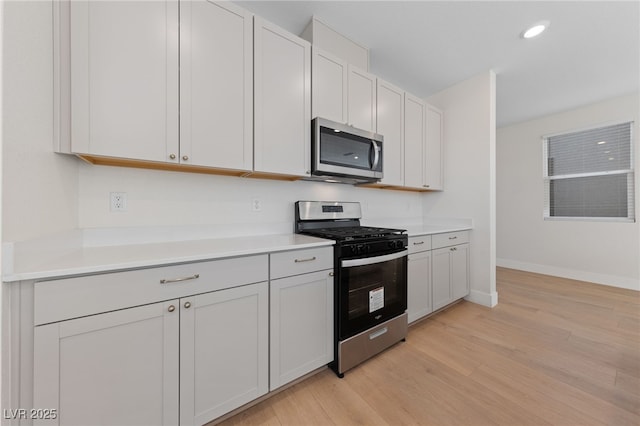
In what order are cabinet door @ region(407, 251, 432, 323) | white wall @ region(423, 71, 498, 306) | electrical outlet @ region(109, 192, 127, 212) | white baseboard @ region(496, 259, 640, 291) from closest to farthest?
electrical outlet @ region(109, 192, 127, 212)
cabinet door @ region(407, 251, 432, 323)
white wall @ region(423, 71, 498, 306)
white baseboard @ region(496, 259, 640, 291)

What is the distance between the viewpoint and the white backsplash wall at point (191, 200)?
1.40 metres

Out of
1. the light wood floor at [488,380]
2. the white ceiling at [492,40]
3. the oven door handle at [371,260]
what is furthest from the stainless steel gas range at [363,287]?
the white ceiling at [492,40]

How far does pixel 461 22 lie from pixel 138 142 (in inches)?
101

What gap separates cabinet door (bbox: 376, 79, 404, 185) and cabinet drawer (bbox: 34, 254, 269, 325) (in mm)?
1724

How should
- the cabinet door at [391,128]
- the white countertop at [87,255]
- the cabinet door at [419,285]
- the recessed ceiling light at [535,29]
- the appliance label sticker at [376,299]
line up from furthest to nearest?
the cabinet door at [391,128]
the cabinet door at [419,285]
the recessed ceiling light at [535,29]
the appliance label sticker at [376,299]
the white countertop at [87,255]

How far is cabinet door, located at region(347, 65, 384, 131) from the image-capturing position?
82.8 inches

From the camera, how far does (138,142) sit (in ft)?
4.16

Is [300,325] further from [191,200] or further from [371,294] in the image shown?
[191,200]

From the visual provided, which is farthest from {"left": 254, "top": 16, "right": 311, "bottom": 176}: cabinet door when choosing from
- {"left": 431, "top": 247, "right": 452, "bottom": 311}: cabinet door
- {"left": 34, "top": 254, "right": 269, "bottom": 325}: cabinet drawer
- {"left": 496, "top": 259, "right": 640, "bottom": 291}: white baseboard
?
{"left": 496, "top": 259, "right": 640, "bottom": 291}: white baseboard

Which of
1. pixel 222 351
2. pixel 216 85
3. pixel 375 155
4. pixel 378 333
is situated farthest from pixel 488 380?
pixel 216 85

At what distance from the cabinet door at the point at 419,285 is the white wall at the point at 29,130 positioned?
2308 millimetres

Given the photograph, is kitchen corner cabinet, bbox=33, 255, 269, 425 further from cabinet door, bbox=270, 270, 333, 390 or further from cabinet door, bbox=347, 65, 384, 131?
cabinet door, bbox=347, 65, 384, 131

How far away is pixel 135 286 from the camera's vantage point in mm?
1001

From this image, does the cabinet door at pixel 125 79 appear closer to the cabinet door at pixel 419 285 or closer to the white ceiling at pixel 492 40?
the white ceiling at pixel 492 40
